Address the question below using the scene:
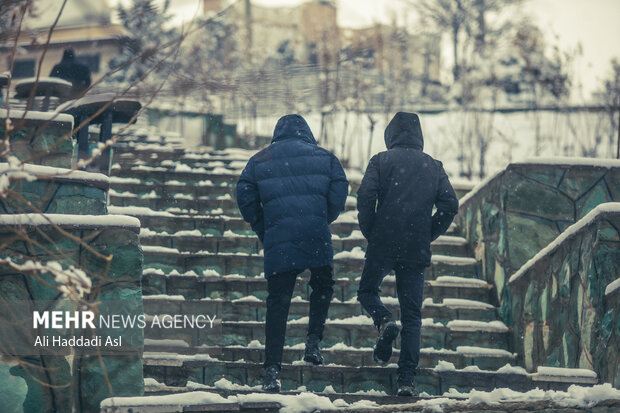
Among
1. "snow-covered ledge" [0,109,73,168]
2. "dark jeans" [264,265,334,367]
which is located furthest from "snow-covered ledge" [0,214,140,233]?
"snow-covered ledge" [0,109,73,168]

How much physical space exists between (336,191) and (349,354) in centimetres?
119

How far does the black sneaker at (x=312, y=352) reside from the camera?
16.7ft

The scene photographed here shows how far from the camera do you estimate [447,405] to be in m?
3.85

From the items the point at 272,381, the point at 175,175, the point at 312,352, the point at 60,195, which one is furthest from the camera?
the point at 175,175

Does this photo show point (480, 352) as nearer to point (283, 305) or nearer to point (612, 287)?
point (612, 287)

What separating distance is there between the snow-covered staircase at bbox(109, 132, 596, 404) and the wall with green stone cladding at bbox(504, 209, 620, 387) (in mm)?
189

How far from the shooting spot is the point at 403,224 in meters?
5.07

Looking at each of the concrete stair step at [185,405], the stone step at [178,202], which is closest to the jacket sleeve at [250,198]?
the concrete stair step at [185,405]

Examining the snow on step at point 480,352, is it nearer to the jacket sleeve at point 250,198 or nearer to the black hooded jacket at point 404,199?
the black hooded jacket at point 404,199

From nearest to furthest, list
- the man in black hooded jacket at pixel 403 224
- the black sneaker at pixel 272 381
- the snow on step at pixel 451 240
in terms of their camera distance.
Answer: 1. the black sneaker at pixel 272 381
2. the man in black hooded jacket at pixel 403 224
3. the snow on step at pixel 451 240

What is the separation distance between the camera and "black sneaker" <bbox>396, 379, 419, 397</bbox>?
4.70 metres

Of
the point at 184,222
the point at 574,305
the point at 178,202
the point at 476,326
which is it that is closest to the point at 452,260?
the point at 476,326

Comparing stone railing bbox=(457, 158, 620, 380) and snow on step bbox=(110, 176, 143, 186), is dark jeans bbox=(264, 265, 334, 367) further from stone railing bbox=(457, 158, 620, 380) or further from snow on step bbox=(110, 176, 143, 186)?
snow on step bbox=(110, 176, 143, 186)

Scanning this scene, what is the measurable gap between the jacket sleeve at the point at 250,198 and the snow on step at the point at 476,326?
5.91 feet
